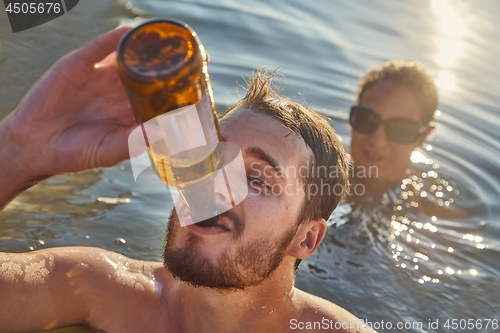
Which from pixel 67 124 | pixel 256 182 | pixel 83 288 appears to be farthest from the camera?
pixel 83 288

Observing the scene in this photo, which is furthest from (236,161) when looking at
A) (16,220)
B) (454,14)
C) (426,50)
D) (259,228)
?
(454,14)

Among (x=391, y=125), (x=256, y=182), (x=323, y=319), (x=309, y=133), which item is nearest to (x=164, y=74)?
(x=256, y=182)

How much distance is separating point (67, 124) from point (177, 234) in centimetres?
72

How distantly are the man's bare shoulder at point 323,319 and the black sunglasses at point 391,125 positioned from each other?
2.81 m

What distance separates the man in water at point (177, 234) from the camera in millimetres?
2613

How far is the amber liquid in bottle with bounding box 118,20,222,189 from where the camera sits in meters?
1.89

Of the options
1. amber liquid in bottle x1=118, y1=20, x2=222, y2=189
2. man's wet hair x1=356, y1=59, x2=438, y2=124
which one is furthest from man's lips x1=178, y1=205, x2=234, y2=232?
man's wet hair x1=356, y1=59, x2=438, y2=124

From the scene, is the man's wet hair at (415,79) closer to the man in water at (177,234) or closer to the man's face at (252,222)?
the man in water at (177,234)

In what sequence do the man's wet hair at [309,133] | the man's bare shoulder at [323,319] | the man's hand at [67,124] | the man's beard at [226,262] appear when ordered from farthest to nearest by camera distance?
1. the man's bare shoulder at [323,319]
2. the man's wet hair at [309,133]
3. the man's beard at [226,262]
4. the man's hand at [67,124]

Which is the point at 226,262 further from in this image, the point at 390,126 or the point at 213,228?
the point at 390,126

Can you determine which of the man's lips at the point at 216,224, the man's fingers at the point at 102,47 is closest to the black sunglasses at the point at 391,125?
the man's lips at the point at 216,224

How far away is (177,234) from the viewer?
2.79 metres

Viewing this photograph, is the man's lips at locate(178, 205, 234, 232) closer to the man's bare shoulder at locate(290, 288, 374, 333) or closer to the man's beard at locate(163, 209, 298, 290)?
the man's beard at locate(163, 209, 298, 290)

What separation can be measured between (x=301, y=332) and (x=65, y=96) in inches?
70.2
